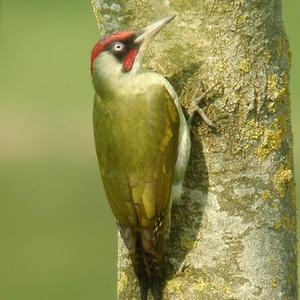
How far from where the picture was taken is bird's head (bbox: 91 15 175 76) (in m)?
5.80

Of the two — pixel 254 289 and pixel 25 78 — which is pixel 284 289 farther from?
pixel 25 78

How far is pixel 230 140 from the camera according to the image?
588cm

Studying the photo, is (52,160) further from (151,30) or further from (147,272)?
Result: (151,30)

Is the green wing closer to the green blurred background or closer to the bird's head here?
the bird's head

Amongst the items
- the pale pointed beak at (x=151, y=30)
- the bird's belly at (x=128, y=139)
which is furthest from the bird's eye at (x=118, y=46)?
the bird's belly at (x=128, y=139)

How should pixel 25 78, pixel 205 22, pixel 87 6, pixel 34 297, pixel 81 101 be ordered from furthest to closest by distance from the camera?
pixel 87 6
pixel 25 78
pixel 81 101
pixel 34 297
pixel 205 22

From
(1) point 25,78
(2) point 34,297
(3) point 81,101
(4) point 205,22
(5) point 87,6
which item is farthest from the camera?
(5) point 87,6

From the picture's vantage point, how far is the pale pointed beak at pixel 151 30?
5730 mm

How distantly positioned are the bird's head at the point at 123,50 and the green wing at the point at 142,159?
0.59 ft

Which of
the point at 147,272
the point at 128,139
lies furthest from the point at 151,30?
the point at 147,272

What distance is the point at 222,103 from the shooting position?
5.88 m

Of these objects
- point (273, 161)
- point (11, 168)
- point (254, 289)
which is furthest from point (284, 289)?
point (11, 168)

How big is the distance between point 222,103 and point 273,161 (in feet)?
1.16

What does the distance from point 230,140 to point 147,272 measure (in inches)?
28.0
